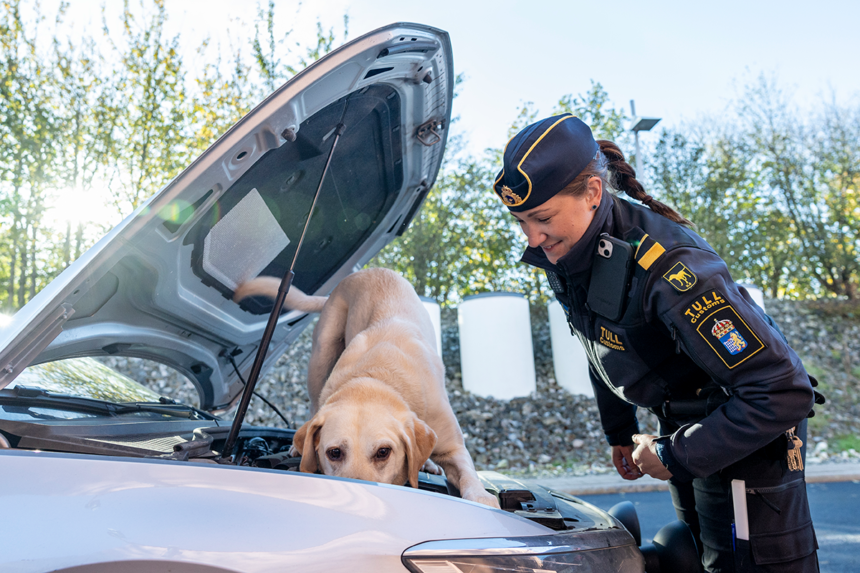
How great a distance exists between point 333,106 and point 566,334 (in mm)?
8581

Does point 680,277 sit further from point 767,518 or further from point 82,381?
point 82,381

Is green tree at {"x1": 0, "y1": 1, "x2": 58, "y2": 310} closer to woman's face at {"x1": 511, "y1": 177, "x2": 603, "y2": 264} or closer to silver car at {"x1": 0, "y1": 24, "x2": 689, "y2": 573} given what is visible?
silver car at {"x1": 0, "y1": 24, "x2": 689, "y2": 573}

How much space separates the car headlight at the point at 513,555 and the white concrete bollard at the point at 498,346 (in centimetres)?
805

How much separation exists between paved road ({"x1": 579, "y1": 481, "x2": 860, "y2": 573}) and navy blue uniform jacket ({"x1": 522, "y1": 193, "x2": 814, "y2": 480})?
111 inches

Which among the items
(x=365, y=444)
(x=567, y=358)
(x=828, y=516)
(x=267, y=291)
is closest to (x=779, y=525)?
(x=365, y=444)

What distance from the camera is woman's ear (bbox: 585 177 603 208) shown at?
1.77 metres

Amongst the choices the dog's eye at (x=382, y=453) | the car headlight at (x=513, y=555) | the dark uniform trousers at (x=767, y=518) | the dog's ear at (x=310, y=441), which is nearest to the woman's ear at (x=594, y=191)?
the dark uniform trousers at (x=767, y=518)

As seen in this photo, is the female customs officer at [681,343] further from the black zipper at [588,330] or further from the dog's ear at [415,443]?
the dog's ear at [415,443]

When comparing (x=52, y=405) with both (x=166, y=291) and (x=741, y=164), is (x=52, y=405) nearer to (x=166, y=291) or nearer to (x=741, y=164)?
(x=166, y=291)

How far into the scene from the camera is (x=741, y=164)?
13.7 meters

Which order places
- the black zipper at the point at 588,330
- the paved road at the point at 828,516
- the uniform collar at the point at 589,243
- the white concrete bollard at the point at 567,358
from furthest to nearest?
the white concrete bollard at the point at 567,358 → the paved road at the point at 828,516 → the black zipper at the point at 588,330 → the uniform collar at the point at 589,243

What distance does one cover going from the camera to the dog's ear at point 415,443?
2.05 m

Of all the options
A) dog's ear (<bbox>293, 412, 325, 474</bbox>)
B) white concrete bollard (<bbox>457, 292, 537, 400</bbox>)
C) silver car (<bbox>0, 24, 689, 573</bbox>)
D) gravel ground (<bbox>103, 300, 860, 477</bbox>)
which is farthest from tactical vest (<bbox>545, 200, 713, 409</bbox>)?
white concrete bollard (<bbox>457, 292, 537, 400</bbox>)

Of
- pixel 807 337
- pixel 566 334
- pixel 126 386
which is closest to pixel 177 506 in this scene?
pixel 126 386
